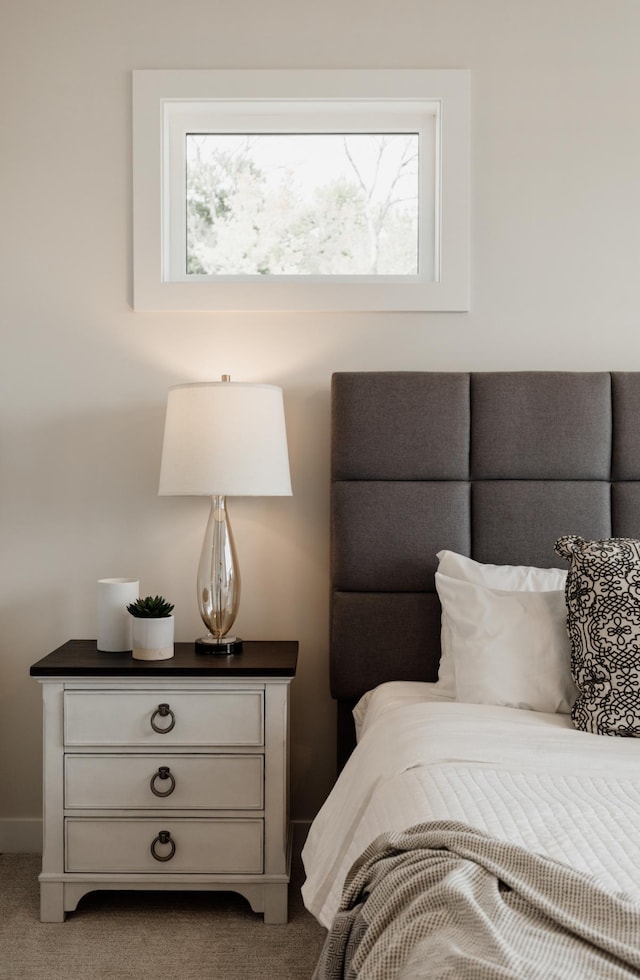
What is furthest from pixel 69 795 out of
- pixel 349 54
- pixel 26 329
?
pixel 349 54

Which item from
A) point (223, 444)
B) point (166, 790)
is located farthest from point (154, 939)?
point (223, 444)

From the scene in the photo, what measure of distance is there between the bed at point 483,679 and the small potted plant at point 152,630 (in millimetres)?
481

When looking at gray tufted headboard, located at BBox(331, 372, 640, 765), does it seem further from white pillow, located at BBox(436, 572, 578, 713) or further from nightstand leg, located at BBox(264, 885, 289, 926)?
nightstand leg, located at BBox(264, 885, 289, 926)

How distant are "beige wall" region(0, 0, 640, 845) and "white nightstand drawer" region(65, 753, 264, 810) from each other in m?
0.44

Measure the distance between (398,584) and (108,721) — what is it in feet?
2.90

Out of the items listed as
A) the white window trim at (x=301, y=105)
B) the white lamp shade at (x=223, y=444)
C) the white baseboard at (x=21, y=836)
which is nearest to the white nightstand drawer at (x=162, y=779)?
the white baseboard at (x=21, y=836)

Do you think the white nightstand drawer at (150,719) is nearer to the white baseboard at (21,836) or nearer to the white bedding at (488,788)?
the white bedding at (488,788)

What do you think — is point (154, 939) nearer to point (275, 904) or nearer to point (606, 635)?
point (275, 904)

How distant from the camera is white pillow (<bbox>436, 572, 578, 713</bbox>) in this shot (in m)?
2.02

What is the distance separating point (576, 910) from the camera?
103cm

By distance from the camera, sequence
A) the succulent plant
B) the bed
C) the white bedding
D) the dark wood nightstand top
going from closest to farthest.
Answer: the bed
the white bedding
the dark wood nightstand top
the succulent plant

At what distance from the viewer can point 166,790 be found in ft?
7.28

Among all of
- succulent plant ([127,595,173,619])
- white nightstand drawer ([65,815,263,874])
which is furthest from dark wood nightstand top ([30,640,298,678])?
white nightstand drawer ([65,815,263,874])

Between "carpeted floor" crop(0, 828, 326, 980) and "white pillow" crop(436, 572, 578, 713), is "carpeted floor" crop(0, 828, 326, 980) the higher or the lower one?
the lower one
